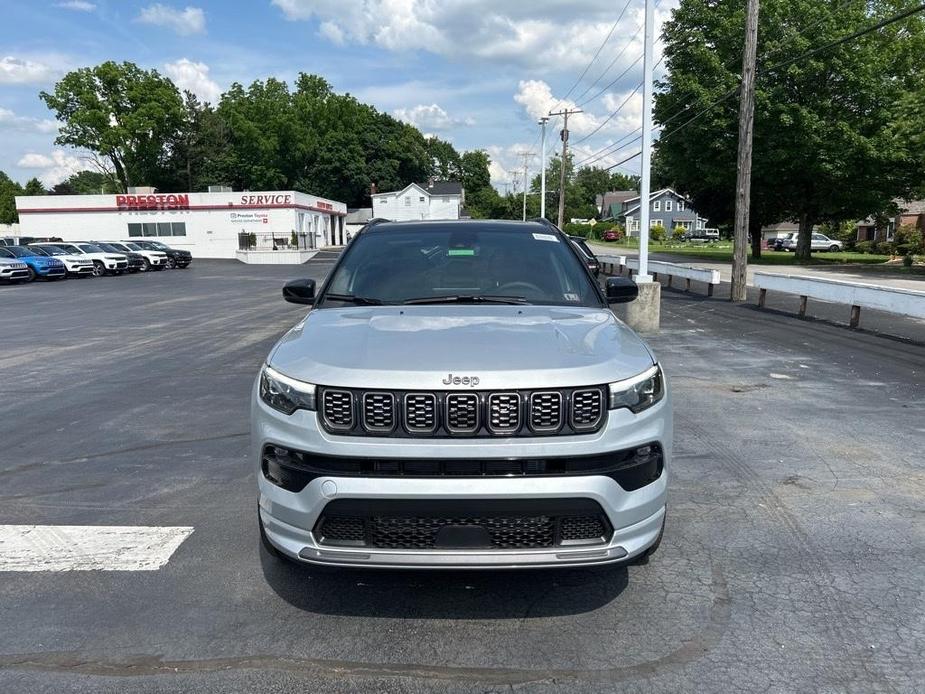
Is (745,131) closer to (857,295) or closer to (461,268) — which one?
(857,295)

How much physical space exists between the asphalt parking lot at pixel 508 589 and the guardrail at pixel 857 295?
469cm

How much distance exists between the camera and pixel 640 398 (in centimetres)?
310

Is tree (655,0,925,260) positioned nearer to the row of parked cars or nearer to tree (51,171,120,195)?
the row of parked cars

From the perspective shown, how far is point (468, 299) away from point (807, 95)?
35.3 meters

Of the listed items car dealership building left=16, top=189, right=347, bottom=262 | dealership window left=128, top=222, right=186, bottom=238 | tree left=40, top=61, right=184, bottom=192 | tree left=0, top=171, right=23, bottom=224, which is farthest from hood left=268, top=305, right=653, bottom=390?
tree left=0, top=171, right=23, bottom=224

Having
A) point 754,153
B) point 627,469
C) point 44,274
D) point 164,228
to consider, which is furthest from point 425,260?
point 164,228

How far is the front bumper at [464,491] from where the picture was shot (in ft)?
9.28

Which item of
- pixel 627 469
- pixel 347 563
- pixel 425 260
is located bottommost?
pixel 347 563

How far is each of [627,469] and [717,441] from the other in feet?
10.9

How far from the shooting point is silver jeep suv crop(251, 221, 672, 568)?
2.84 meters

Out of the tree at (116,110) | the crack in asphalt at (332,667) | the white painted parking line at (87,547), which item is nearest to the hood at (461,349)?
the crack in asphalt at (332,667)

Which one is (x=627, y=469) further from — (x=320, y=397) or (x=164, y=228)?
(x=164, y=228)

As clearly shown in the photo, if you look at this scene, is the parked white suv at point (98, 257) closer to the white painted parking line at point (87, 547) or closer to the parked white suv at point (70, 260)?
the parked white suv at point (70, 260)

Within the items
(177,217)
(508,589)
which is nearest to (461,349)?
(508,589)
